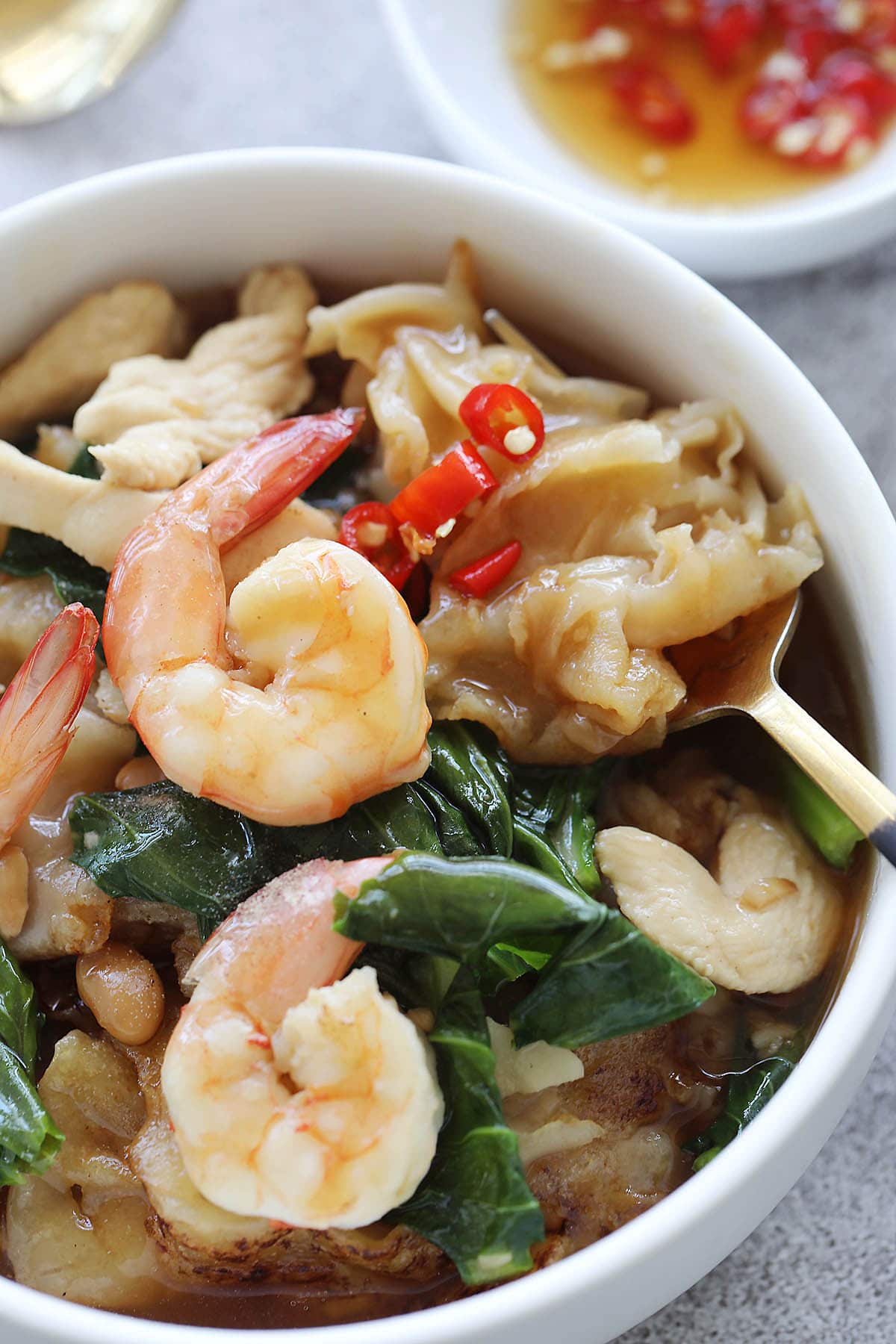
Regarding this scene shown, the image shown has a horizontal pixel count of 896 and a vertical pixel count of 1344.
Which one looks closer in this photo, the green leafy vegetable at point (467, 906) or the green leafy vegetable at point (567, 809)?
the green leafy vegetable at point (467, 906)

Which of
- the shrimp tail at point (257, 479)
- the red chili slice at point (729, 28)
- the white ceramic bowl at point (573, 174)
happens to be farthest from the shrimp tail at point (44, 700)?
the red chili slice at point (729, 28)

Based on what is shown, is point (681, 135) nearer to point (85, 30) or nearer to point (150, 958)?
point (85, 30)

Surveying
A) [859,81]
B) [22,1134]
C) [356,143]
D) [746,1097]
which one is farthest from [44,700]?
[859,81]

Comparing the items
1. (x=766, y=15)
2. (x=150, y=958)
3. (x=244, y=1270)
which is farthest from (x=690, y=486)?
(x=766, y=15)

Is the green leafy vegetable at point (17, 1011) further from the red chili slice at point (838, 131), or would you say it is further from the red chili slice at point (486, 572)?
the red chili slice at point (838, 131)

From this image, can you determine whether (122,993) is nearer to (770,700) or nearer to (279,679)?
(279,679)

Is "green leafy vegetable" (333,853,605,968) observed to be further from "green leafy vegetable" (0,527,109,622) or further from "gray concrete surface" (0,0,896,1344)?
"gray concrete surface" (0,0,896,1344)
